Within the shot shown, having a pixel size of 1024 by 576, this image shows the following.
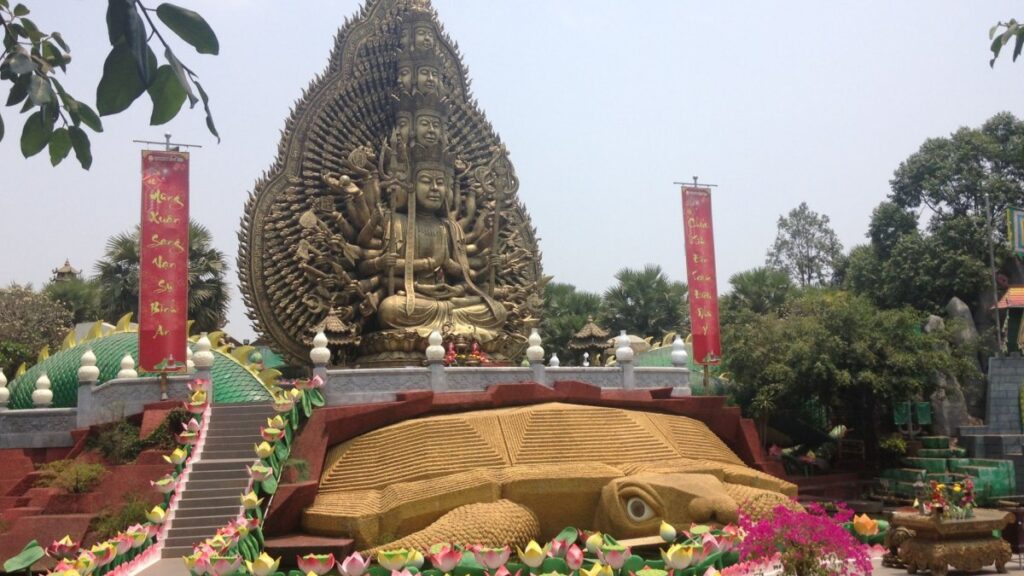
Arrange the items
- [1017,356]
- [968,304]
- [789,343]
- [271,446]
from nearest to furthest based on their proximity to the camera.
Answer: [271,446], [789,343], [1017,356], [968,304]

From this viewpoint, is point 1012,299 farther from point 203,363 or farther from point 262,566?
point 262,566

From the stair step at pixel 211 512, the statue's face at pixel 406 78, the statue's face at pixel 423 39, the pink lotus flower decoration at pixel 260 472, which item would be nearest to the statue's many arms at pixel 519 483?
the pink lotus flower decoration at pixel 260 472

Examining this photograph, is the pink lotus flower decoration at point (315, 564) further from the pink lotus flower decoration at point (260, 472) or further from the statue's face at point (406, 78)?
the statue's face at point (406, 78)

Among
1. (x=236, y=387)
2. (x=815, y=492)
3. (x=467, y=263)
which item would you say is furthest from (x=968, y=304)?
(x=236, y=387)

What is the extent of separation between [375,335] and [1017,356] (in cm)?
1819

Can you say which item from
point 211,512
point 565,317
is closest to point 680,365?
point 211,512

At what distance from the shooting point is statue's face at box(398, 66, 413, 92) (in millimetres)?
17312

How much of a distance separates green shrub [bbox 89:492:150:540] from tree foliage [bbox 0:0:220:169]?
9.51 m

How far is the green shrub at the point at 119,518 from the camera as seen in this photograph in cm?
1082

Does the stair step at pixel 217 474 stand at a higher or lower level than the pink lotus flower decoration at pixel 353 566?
higher

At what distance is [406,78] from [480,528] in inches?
396

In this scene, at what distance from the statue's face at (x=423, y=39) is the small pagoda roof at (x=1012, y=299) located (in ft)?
68.6

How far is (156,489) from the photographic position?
449 inches

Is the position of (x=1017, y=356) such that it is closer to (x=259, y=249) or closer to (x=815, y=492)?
(x=815, y=492)
